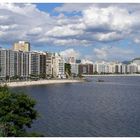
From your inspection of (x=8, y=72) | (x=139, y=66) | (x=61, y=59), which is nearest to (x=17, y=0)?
(x=8, y=72)

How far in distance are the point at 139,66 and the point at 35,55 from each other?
5581 cm

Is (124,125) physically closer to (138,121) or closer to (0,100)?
(138,121)

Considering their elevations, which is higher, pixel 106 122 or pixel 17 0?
pixel 17 0

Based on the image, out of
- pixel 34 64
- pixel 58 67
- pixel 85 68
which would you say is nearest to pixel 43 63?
pixel 34 64

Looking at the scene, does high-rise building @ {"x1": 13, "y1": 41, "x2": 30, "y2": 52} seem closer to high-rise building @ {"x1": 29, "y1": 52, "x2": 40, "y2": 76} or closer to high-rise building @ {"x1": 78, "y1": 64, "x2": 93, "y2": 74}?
high-rise building @ {"x1": 29, "y1": 52, "x2": 40, "y2": 76}

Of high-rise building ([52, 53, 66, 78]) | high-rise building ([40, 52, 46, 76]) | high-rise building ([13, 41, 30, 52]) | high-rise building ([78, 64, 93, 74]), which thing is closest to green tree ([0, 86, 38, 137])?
high-rise building ([40, 52, 46, 76])

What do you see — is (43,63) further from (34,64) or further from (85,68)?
(85,68)

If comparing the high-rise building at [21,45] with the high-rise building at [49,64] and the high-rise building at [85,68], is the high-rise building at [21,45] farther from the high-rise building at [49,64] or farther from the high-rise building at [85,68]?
the high-rise building at [85,68]

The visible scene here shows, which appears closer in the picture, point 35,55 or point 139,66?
point 35,55

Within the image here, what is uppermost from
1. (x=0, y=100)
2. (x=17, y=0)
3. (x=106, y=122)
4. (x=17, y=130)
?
(x=17, y=0)

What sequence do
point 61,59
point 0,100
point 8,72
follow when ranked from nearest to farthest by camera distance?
point 0,100 < point 8,72 < point 61,59

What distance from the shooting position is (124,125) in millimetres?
10828

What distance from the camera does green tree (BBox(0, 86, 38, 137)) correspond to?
14.3 ft

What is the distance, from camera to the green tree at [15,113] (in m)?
4.37
